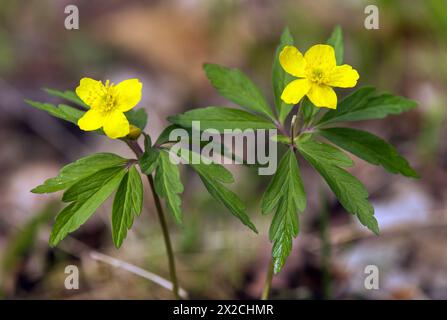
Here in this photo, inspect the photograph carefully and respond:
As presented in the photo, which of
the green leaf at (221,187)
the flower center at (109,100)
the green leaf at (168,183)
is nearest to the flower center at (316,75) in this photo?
Result: the green leaf at (221,187)

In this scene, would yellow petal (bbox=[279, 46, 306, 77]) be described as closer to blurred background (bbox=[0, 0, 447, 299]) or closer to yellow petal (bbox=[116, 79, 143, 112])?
yellow petal (bbox=[116, 79, 143, 112])

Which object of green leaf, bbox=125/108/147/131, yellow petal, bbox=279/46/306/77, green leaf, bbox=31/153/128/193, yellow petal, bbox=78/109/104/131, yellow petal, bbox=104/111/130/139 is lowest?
green leaf, bbox=31/153/128/193

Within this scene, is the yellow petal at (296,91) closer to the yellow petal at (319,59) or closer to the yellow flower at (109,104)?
the yellow petal at (319,59)

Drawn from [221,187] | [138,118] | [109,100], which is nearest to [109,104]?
[109,100]

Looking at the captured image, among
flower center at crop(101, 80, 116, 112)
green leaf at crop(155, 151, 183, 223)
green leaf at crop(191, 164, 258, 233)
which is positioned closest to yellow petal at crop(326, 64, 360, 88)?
green leaf at crop(191, 164, 258, 233)
